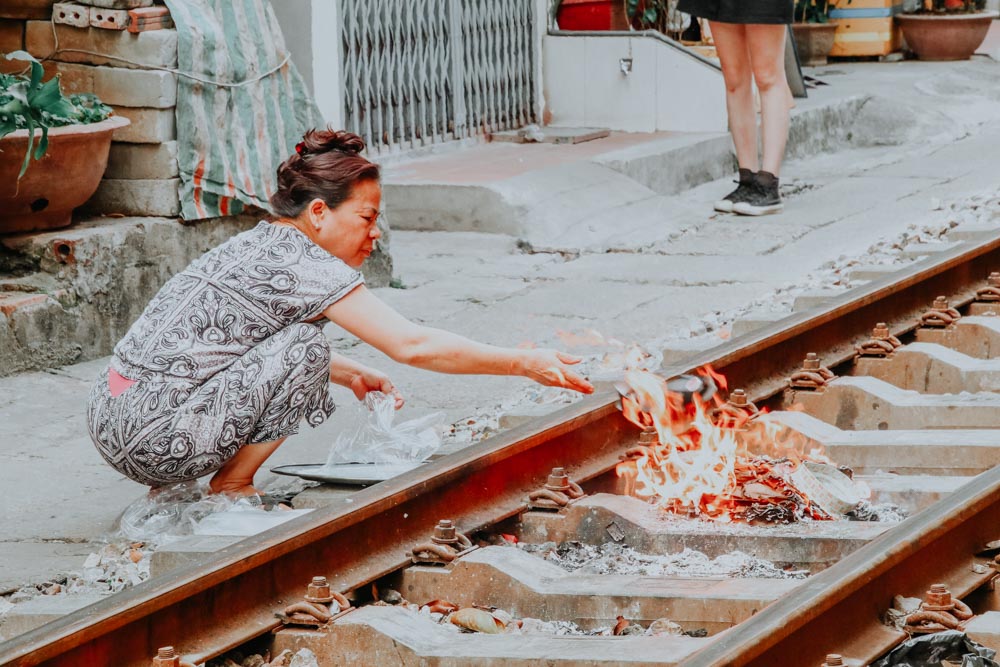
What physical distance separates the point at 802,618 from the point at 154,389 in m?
2.08

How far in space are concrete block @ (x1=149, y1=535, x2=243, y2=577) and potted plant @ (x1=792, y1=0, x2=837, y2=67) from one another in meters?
13.6

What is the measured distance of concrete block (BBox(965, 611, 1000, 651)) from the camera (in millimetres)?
3055

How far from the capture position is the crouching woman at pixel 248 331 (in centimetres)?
429

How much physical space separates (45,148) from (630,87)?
656cm

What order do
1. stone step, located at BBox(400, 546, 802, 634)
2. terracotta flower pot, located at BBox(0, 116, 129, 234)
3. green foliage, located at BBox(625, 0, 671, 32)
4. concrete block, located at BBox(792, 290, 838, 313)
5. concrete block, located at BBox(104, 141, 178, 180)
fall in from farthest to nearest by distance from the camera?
green foliage, located at BBox(625, 0, 671, 32)
concrete block, located at BBox(104, 141, 178, 180)
concrete block, located at BBox(792, 290, 838, 313)
terracotta flower pot, located at BBox(0, 116, 129, 234)
stone step, located at BBox(400, 546, 802, 634)

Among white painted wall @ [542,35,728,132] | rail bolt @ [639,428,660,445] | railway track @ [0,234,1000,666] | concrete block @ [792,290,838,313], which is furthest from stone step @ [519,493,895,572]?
white painted wall @ [542,35,728,132]

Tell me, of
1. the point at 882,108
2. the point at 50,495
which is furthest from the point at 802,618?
the point at 882,108

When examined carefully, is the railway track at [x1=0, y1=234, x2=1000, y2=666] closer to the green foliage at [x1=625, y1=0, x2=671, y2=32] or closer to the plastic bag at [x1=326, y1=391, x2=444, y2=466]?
the plastic bag at [x1=326, y1=391, x2=444, y2=466]

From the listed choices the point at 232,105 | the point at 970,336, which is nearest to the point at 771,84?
the point at 232,105

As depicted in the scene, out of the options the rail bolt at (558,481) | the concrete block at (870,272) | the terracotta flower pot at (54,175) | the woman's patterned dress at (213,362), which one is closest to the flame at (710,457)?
the rail bolt at (558,481)

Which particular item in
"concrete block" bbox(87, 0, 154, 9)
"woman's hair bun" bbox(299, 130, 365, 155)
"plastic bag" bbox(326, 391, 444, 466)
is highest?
"concrete block" bbox(87, 0, 154, 9)

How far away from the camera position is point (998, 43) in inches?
733

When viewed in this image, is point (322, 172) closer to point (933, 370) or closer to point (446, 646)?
point (446, 646)

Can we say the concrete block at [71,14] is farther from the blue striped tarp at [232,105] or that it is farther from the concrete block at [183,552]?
the concrete block at [183,552]
